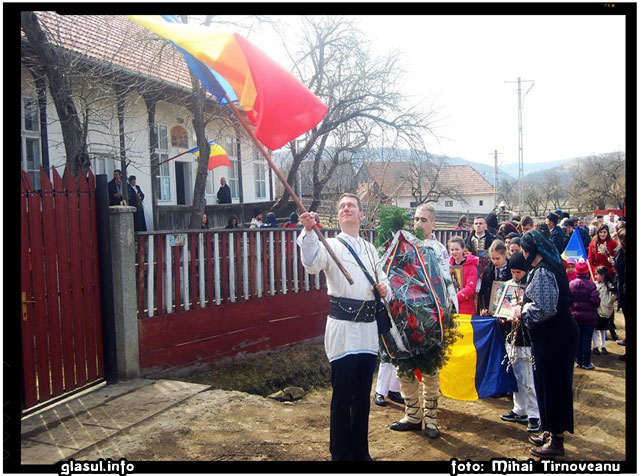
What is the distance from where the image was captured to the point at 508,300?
5.41m

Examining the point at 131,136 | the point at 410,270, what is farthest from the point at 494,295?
the point at 131,136

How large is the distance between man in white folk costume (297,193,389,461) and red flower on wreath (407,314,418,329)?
0.82 metres

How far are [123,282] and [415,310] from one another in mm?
3071

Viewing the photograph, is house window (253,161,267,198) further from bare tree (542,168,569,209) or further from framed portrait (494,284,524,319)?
bare tree (542,168,569,209)

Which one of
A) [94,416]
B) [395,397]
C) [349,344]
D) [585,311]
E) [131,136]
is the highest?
[131,136]

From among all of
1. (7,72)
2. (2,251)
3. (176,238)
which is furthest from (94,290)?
(7,72)

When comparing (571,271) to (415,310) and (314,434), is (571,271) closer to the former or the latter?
(415,310)

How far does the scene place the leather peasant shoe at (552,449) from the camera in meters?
4.35

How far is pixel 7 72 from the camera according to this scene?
3803 millimetres

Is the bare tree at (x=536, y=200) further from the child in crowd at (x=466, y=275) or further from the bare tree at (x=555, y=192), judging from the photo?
the child in crowd at (x=466, y=275)

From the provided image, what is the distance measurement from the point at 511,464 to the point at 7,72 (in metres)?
4.43

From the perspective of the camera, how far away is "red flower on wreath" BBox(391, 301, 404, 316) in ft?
15.9

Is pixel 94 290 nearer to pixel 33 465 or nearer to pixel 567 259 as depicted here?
pixel 33 465

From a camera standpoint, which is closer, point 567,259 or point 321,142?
point 567,259
